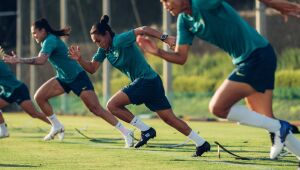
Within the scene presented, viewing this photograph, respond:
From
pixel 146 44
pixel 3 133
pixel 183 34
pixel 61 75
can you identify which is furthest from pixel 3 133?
pixel 146 44

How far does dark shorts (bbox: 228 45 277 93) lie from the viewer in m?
8.16

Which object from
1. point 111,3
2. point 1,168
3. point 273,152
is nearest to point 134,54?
point 1,168

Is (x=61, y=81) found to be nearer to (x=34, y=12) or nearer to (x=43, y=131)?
(x=43, y=131)

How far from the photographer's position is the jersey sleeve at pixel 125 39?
11.6 m

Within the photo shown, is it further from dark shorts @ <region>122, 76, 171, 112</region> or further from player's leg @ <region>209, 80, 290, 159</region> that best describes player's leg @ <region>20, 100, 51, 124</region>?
player's leg @ <region>209, 80, 290, 159</region>

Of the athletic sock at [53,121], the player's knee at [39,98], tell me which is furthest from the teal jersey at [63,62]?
the athletic sock at [53,121]

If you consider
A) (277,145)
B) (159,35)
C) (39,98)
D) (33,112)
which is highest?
(159,35)

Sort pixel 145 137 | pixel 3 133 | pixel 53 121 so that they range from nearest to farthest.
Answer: pixel 145 137 < pixel 53 121 < pixel 3 133

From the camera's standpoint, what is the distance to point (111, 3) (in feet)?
102

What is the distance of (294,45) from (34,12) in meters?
15.1

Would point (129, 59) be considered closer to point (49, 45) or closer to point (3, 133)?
point (49, 45)

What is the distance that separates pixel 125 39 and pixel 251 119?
12.7 feet

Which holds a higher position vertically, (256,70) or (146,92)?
(256,70)

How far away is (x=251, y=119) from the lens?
8117 mm
